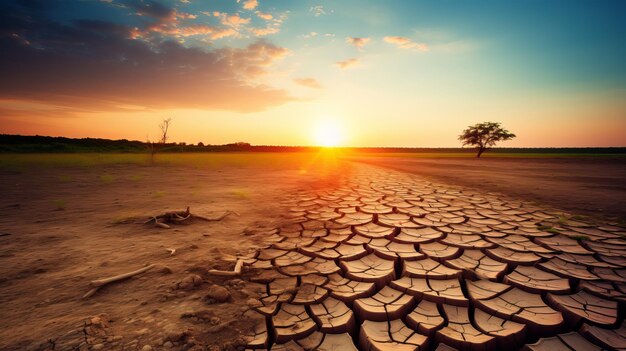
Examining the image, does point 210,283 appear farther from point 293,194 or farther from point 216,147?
point 216,147

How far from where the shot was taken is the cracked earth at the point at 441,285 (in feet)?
4.52

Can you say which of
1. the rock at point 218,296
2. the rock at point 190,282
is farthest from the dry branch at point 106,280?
the rock at point 218,296

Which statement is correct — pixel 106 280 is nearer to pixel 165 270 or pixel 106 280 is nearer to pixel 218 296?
pixel 165 270

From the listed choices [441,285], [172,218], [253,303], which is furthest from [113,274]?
[441,285]

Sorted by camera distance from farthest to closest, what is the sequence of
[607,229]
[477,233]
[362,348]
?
[607,229] → [477,233] → [362,348]

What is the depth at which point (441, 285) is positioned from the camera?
6.11ft

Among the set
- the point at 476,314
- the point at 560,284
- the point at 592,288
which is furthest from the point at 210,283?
the point at 592,288

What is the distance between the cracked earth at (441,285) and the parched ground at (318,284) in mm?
11

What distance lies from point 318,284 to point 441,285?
945mm

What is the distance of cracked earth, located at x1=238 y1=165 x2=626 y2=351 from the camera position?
4.52 ft

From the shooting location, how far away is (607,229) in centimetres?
319

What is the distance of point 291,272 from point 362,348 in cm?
89

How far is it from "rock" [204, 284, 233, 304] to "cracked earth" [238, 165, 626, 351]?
22 cm

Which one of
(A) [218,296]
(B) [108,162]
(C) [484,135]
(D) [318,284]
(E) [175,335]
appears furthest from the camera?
(C) [484,135]
